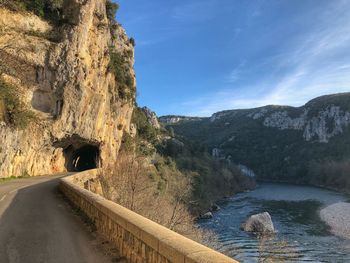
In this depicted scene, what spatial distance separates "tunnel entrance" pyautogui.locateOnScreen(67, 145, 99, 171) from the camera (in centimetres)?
5731

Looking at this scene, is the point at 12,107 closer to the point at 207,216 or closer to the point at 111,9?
the point at 111,9

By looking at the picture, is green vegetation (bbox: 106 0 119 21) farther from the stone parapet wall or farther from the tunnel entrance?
the stone parapet wall

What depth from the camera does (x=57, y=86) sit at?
4309cm

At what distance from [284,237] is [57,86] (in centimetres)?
3194

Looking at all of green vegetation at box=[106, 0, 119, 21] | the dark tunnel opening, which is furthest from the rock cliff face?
green vegetation at box=[106, 0, 119, 21]

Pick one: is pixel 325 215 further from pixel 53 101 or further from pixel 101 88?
pixel 53 101

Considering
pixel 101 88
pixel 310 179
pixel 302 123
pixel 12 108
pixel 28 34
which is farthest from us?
pixel 302 123

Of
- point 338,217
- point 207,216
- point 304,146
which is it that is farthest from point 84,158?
point 304,146

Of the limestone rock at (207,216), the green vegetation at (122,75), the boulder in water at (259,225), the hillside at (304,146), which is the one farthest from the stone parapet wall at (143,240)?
the hillside at (304,146)

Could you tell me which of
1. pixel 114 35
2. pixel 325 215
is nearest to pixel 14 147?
→ pixel 114 35

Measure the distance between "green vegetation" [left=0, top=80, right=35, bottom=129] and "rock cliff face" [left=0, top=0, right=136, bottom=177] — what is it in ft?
1.61

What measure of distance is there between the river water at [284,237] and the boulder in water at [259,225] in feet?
3.71

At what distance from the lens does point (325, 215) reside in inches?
2275

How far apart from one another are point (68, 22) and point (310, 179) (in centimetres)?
10844
